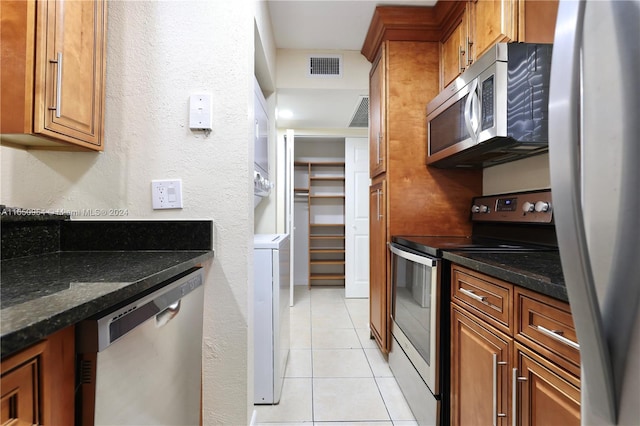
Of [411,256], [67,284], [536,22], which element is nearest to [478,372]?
[411,256]

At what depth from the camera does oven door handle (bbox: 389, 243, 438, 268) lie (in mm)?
1435

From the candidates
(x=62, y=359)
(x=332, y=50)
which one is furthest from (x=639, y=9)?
(x=332, y=50)

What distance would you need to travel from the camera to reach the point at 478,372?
114 centimetres

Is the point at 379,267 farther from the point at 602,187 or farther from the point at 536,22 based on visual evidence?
the point at 602,187

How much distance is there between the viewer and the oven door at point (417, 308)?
1.42 meters

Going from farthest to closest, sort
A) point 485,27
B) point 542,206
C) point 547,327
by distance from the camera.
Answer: point 485,27
point 542,206
point 547,327

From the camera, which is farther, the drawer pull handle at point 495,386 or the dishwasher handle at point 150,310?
the drawer pull handle at point 495,386

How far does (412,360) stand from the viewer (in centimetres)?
169

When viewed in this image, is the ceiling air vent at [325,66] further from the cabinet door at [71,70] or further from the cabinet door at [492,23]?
the cabinet door at [71,70]

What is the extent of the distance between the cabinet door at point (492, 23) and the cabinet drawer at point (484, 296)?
1.13m

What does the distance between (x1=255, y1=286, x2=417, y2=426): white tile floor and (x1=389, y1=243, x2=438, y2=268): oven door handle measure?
2.85 feet

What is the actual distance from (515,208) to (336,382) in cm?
155

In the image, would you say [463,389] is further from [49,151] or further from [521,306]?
[49,151]

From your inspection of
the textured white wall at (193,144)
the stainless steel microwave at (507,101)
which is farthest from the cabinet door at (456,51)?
the textured white wall at (193,144)
